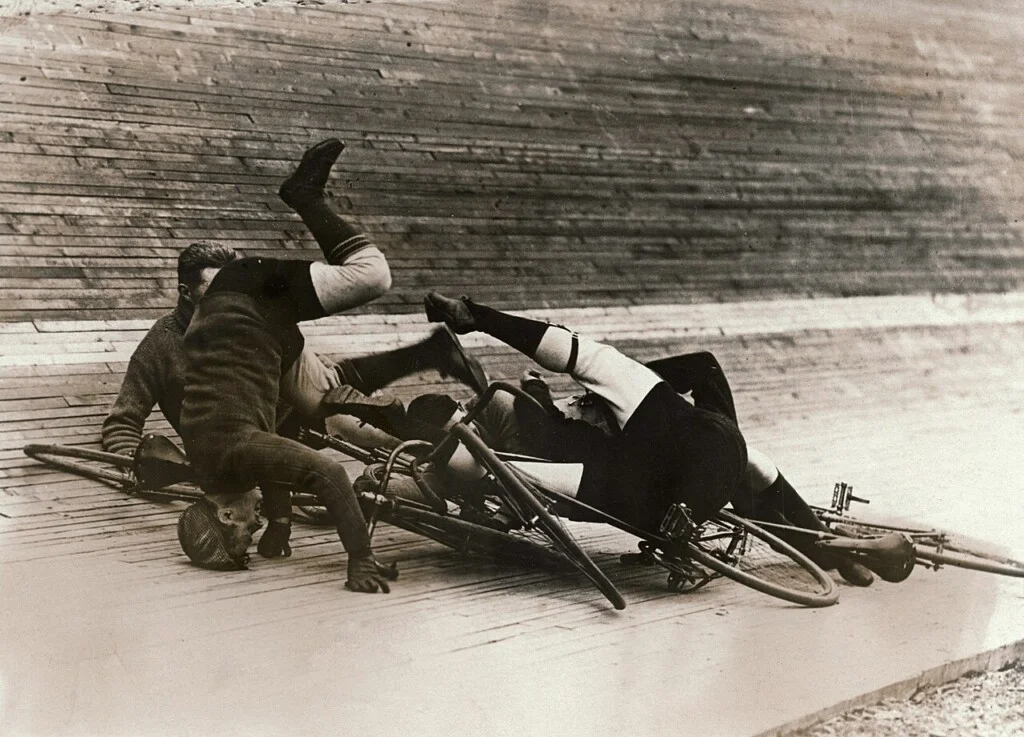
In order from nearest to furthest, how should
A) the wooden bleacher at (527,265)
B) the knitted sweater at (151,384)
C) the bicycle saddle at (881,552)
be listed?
the wooden bleacher at (527,265) → the knitted sweater at (151,384) → the bicycle saddle at (881,552)

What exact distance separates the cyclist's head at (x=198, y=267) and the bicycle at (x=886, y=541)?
108 inches

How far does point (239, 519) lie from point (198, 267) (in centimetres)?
106

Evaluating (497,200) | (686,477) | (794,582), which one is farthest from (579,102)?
(794,582)

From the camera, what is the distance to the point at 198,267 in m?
4.66

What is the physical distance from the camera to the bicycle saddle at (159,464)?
4.63 metres

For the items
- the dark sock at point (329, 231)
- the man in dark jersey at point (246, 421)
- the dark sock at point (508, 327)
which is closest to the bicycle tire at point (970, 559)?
the dark sock at point (508, 327)

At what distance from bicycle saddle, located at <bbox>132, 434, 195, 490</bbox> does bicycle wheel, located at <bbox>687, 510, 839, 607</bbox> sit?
2.20m

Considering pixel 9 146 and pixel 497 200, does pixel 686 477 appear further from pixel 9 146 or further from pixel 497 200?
pixel 9 146

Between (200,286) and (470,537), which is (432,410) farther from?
(200,286)

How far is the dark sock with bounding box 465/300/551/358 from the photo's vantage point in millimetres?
4953

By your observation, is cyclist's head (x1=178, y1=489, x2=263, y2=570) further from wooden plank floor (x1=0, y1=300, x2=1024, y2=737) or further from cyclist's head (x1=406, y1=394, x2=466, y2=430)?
cyclist's head (x1=406, y1=394, x2=466, y2=430)

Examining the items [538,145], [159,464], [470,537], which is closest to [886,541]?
[470,537]

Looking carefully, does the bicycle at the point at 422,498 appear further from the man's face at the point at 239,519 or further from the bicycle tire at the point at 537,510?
the man's face at the point at 239,519

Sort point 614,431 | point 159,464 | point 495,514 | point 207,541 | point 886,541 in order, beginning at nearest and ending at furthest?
point 207,541 < point 159,464 < point 495,514 < point 614,431 < point 886,541
